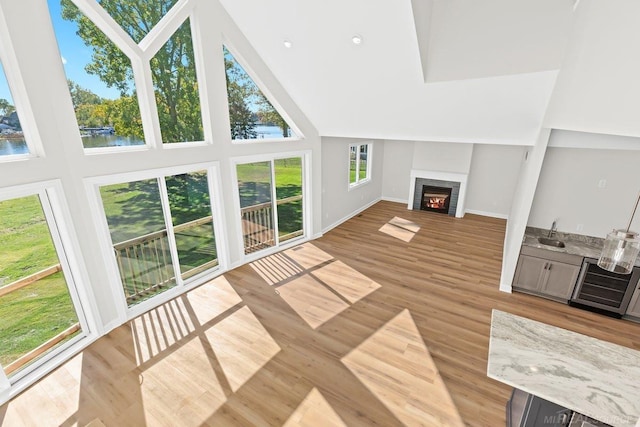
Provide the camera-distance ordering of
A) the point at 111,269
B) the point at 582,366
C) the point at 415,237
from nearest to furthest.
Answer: the point at 582,366
the point at 111,269
the point at 415,237

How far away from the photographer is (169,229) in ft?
13.4

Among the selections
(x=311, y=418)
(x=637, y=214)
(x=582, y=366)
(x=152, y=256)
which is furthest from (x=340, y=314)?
(x=637, y=214)

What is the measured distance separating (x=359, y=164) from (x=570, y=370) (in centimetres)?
674

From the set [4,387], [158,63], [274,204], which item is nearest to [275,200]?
[274,204]

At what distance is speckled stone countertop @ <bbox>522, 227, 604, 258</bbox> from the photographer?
4.09m

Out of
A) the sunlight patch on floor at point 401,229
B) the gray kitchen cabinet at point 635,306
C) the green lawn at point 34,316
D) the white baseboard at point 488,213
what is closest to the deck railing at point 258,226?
the green lawn at point 34,316

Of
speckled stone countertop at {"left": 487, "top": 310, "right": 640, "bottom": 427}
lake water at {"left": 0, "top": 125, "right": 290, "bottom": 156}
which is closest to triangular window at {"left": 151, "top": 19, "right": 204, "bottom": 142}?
lake water at {"left": 0, "top": 125, "right": 290, "bottom": 156}

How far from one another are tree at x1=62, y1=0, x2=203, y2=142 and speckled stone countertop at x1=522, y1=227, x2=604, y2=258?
5.45 metres

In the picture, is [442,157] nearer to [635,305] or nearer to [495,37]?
[635,305]

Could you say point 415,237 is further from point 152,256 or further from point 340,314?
point 152,256

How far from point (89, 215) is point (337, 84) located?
11.9 ft

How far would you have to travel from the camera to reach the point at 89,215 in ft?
10.6

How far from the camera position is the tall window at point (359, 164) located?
765 cm

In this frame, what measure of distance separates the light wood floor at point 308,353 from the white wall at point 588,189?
137 centimetres
